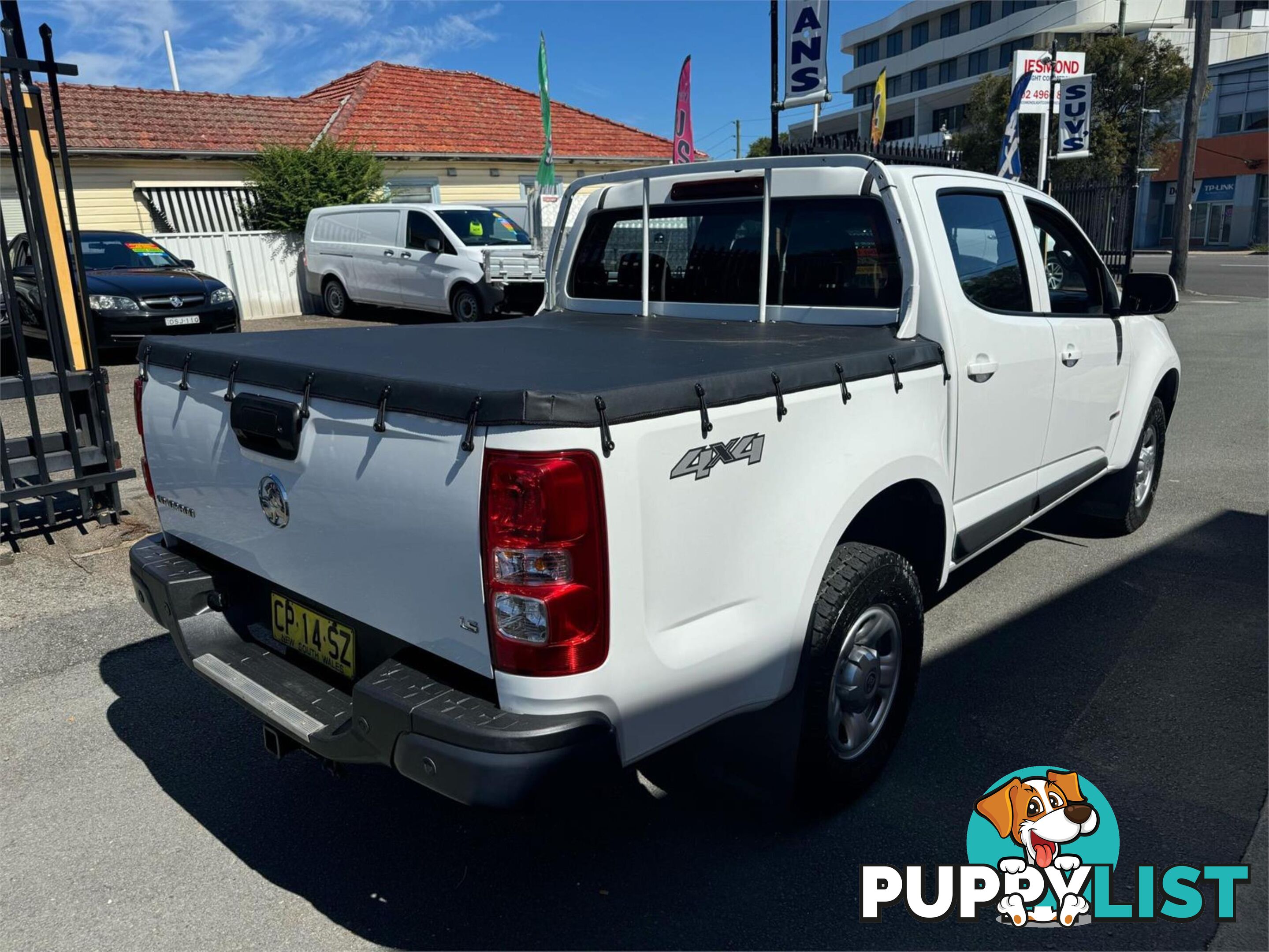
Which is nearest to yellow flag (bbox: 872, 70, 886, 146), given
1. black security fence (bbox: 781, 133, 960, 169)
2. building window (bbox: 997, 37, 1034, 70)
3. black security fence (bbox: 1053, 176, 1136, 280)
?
black security fence (bbox: 781, 133, 960, 169)

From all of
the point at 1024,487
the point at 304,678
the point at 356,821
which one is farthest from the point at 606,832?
the point at 1024,487

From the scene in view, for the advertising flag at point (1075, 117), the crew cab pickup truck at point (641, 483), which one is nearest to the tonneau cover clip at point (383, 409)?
the crew cab pickup truck at point (641, 483)

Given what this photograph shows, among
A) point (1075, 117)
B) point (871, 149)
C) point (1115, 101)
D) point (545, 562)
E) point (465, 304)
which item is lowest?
point (465, 304)

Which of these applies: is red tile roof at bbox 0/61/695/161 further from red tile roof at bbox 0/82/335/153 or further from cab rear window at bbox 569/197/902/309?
cab rear window at bbox 569/197/902/309

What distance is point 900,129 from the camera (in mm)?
73750

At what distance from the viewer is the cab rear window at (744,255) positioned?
3527 mm

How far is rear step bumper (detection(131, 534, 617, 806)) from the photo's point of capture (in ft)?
6.81

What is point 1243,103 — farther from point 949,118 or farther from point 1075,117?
point 1075,117

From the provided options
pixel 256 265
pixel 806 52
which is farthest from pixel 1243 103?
pixel 256 265

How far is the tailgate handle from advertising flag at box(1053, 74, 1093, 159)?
18.7m

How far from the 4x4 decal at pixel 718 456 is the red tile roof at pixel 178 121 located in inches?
727

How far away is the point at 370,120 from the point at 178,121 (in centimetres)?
399

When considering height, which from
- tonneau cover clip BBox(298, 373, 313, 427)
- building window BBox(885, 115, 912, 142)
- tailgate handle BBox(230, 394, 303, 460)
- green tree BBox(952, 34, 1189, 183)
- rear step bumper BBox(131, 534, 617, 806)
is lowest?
rear step bumper BBox(131, 534, 617, 806)

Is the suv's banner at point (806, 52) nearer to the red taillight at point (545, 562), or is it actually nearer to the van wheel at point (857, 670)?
the van wheel at point (857, 670)
